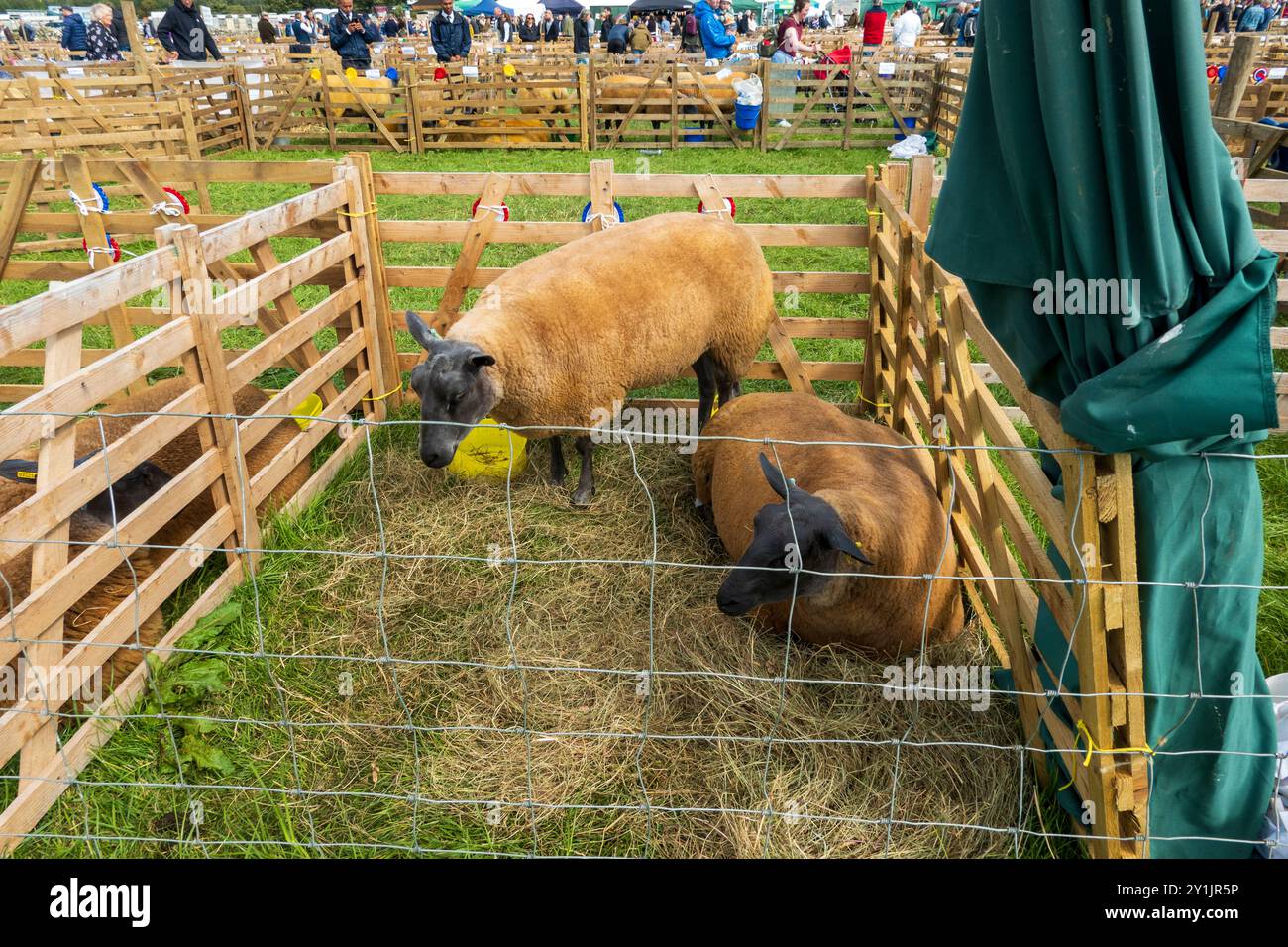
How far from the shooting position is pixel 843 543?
3.16 metres

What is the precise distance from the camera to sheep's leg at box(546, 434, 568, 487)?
5.41m

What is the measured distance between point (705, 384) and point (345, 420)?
3591mm

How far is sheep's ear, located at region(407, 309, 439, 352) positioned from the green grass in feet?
3.36

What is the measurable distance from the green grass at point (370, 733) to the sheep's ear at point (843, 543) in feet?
2.57

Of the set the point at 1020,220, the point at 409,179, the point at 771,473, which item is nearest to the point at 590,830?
the point at 771,473

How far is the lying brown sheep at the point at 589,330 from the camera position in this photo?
4688 millimetres

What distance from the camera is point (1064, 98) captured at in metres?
2.02

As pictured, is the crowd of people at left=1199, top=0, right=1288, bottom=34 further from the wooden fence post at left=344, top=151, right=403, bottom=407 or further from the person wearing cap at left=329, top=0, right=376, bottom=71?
the wooden fence post at left=344, top=151, right=403, bottom=407

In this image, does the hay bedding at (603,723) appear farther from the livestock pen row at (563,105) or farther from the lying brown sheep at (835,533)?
the livestock pen row at (563,105)

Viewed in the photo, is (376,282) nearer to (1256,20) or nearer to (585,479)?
(585,479)

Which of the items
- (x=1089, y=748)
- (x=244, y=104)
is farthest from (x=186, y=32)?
(x=1089, y=748)

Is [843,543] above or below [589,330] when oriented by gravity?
below

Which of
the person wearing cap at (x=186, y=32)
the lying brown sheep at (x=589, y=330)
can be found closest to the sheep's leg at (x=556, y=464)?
the lying brown sheep at (x=589, y=330)

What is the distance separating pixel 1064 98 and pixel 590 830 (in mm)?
2765
